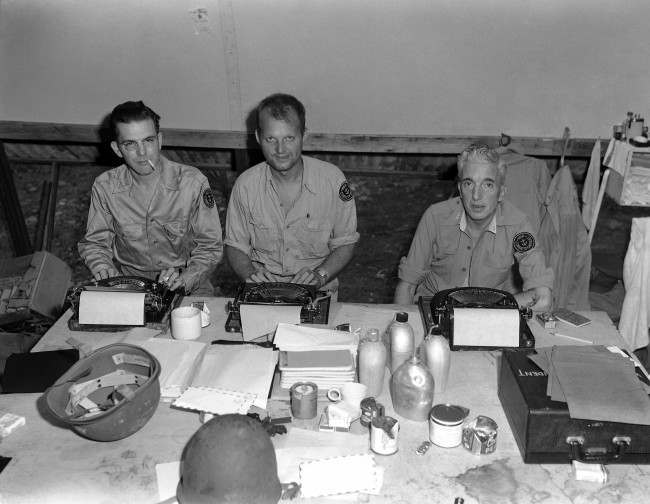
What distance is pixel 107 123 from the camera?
13.1ft

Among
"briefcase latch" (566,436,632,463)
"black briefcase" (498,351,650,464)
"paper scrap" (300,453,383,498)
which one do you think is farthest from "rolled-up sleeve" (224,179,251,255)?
"briefcase latch" (566,436,632,463)

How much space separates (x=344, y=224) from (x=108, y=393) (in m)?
1.62

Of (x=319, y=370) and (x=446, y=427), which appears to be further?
(x=319, y=370)

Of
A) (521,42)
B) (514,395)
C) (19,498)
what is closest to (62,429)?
(19,498)

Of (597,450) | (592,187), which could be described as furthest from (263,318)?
(592,187)

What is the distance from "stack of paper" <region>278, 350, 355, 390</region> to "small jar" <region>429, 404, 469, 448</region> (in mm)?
331

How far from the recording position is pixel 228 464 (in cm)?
136

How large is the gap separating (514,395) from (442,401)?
249mm

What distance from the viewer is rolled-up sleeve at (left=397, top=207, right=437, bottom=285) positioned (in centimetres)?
289

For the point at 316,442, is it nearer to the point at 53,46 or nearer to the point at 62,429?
the point at 62,429

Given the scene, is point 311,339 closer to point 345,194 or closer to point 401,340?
point 401,340

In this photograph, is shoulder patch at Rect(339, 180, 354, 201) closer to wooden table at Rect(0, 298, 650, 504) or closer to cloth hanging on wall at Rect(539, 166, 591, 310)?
cloth hanging on wall at Rect(539, 166, 591, 310)

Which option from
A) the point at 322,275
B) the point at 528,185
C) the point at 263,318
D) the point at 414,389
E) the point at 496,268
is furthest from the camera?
the point at 528,185

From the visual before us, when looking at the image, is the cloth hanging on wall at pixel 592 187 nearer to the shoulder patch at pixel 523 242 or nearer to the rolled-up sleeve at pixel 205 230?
the shoulder patch at pixel 523 242
